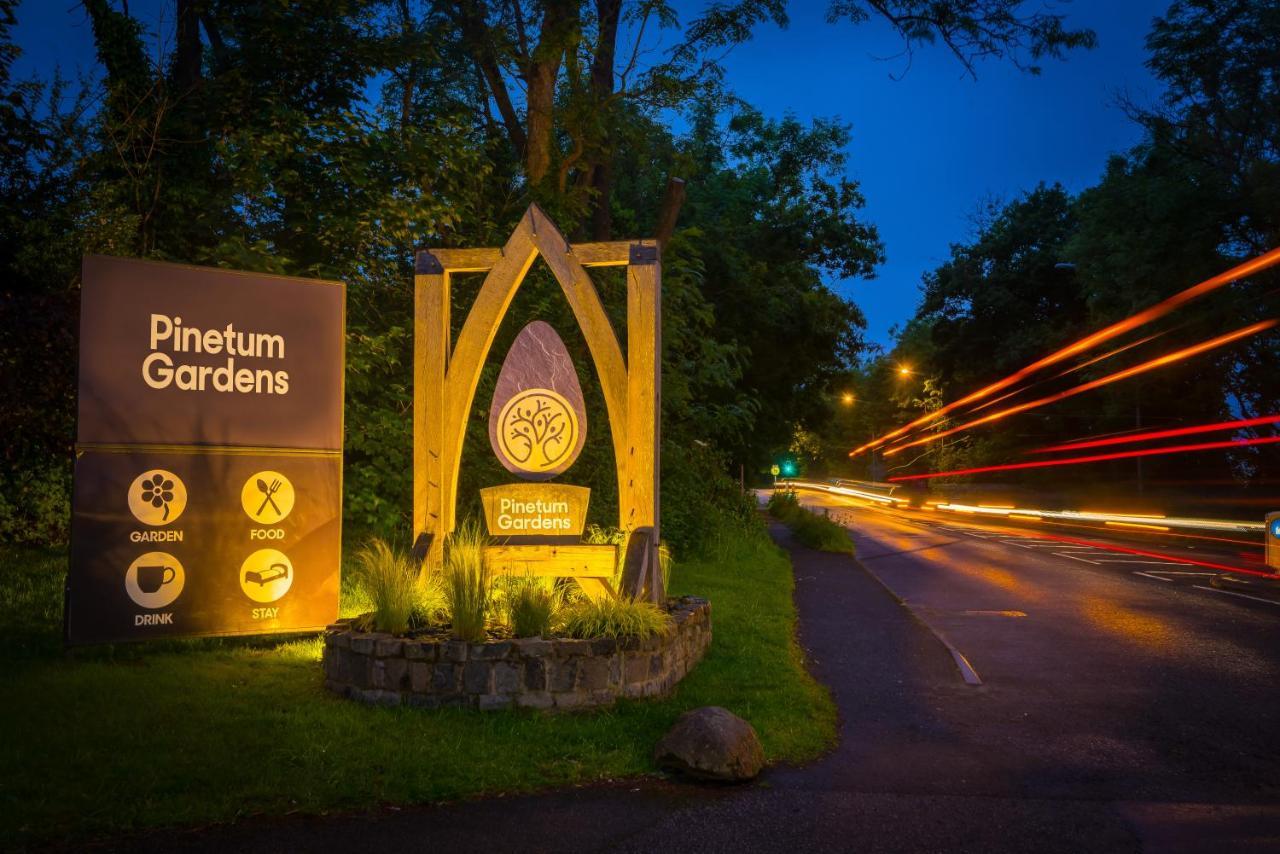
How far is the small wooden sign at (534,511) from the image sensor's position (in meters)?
9.26

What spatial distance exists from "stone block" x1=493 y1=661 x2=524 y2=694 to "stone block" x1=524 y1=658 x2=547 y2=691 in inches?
2.0

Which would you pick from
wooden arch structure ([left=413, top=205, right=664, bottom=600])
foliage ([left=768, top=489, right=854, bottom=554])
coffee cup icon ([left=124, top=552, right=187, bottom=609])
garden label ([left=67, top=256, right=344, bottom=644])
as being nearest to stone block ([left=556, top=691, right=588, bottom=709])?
wooden arch structure ([left=413, top=205, right=664, bottom=600])

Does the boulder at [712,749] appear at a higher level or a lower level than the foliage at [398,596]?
lower

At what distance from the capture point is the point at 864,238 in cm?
3309

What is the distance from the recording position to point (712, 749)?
A: 19.9 feet

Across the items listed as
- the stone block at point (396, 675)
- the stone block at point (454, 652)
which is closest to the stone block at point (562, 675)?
the stone block at point (454, 652)

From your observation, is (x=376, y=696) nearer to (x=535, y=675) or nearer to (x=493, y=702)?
(x=493, y=702)

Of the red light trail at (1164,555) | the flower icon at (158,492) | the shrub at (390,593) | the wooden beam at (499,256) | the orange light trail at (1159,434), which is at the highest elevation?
the wooden beam at (499,256)

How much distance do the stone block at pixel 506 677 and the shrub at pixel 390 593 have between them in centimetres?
109

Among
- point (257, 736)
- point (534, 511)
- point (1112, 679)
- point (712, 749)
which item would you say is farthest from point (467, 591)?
point (1112, 679)

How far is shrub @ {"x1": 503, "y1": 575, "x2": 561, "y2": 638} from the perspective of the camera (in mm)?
7742

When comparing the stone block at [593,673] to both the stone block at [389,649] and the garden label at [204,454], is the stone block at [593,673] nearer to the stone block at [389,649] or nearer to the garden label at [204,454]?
the stone block at [389,649]

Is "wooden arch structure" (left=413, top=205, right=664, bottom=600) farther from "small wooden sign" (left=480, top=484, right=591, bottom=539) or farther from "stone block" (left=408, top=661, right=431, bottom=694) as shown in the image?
"stone block" (left=408, top=661, right=431, bottom=694)

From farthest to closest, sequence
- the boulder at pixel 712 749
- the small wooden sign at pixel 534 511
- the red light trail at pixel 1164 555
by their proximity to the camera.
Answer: the red light trail at pixel 1164 555, the small wooden sign at pixel 534 511, the boulder at pixel 712 749
